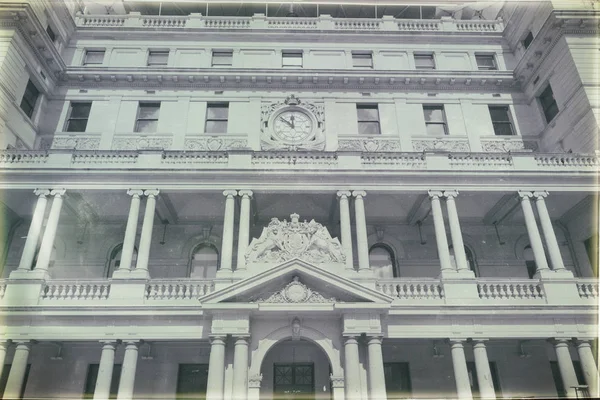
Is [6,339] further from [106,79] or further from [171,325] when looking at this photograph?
[106,79]

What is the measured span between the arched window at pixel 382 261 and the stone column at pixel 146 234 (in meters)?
8.64

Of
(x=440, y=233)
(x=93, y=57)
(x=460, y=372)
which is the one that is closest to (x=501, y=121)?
(x=440, y=233)

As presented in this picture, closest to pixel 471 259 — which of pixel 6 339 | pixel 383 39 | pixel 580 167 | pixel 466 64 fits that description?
pixel 580 167

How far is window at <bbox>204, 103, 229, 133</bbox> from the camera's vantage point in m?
20.8

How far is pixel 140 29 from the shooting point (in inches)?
902

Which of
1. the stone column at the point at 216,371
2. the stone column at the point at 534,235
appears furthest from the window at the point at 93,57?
the stone column at the point at 534,235

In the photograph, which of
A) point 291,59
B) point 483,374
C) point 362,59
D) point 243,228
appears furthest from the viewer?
point 362,59

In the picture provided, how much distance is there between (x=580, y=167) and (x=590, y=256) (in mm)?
3765

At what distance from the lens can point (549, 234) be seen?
16141mm

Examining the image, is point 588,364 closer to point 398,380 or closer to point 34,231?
point 398,380

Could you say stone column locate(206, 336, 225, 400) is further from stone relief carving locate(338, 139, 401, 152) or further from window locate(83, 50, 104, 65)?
window locate(83, 50, 104, 65)

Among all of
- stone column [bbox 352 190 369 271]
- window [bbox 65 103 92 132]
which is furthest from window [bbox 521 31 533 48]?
window [bbox 65 103 92 132]

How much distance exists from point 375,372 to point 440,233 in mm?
5423

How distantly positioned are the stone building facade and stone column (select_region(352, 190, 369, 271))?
0.44 feet
